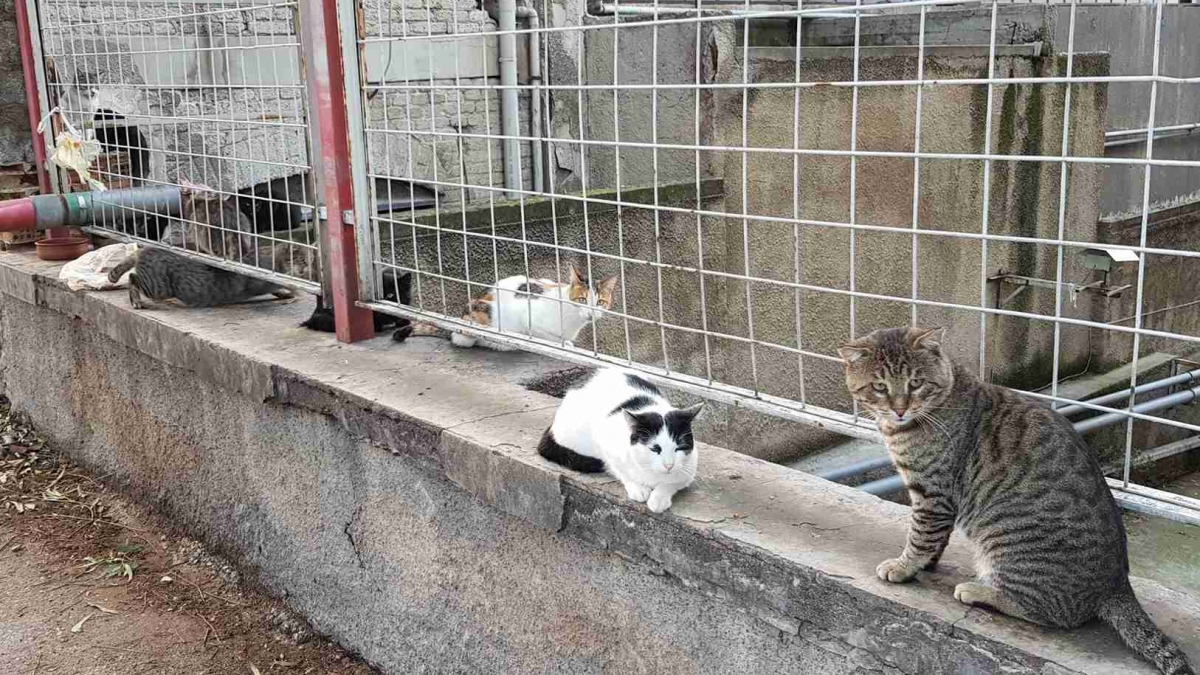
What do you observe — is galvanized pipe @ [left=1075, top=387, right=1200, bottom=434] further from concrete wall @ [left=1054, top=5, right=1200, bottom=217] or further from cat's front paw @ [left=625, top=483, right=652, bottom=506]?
cat's front paw @ [left=625, top=483, right=652, bottom=506]

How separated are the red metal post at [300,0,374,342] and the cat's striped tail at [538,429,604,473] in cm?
122

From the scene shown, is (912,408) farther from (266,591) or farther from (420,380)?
(266,591)

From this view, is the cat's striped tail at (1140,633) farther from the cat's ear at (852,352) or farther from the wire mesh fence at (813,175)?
the wire mesh fence at (813,175)

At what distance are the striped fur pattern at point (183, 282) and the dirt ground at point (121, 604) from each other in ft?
2.88

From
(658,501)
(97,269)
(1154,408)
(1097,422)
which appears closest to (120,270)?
(97,269)

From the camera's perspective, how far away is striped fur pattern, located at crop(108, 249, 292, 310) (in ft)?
13.4

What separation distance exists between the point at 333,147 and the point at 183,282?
46.4 inches

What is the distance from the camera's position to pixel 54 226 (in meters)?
4.81

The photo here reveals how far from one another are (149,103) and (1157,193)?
7.27 meters

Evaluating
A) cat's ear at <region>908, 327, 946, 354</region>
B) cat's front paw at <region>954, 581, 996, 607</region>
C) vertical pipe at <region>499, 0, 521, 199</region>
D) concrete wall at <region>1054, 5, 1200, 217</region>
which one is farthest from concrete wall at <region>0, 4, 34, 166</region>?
concrete wall at <region>1054, 5, 1200, 217</region>

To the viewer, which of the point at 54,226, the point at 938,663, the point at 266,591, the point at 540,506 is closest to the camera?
the point at 938,663

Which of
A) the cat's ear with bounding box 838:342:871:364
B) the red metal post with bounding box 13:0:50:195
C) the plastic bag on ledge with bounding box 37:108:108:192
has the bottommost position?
the cat's ear with bounding box 838:342:871:364

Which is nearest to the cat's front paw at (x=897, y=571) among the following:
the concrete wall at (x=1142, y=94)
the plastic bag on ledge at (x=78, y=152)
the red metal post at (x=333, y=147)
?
the red metal post at (x=333, y=147)

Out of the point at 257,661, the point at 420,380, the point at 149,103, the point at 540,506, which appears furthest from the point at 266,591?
the point at 149,103
